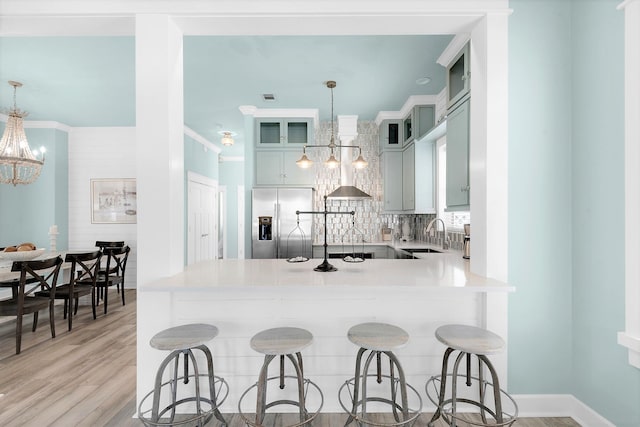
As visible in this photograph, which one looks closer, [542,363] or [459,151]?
[542,363]

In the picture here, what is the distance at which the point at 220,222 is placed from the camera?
7.76m

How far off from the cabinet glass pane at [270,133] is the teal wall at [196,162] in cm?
181

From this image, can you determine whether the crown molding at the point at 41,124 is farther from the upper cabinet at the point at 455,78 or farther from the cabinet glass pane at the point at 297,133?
the upper cabinet at the point at 455,78

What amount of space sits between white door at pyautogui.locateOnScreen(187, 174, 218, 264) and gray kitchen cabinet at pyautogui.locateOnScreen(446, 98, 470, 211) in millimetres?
4869

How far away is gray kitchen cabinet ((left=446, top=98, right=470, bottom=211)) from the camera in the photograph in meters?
2.44

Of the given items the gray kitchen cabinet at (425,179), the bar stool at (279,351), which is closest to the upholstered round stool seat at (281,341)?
the bar stool at (279,351)

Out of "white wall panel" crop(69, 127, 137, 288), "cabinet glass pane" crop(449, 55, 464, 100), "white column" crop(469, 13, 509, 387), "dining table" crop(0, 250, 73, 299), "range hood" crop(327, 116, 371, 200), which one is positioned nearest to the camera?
"white column" crop(469, 13, 509, 387)

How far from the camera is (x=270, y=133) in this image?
4.83 meters

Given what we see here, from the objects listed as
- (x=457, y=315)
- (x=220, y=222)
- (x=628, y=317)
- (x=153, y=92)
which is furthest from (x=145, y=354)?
(x=220, y=222)

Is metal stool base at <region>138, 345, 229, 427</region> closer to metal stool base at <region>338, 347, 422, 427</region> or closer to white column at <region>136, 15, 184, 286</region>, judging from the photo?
white column at <region>136, 15, 184, 286</region>

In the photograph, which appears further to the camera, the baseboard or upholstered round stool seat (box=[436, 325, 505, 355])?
the baseboard

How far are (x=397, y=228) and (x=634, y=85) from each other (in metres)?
3.66

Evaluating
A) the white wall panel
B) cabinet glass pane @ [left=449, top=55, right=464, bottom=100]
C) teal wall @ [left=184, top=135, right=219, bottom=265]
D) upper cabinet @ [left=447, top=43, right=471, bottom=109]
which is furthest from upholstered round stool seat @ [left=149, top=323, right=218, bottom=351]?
the white wall panel

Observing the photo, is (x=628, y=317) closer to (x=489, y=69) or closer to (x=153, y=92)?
(x=489, y=69)
